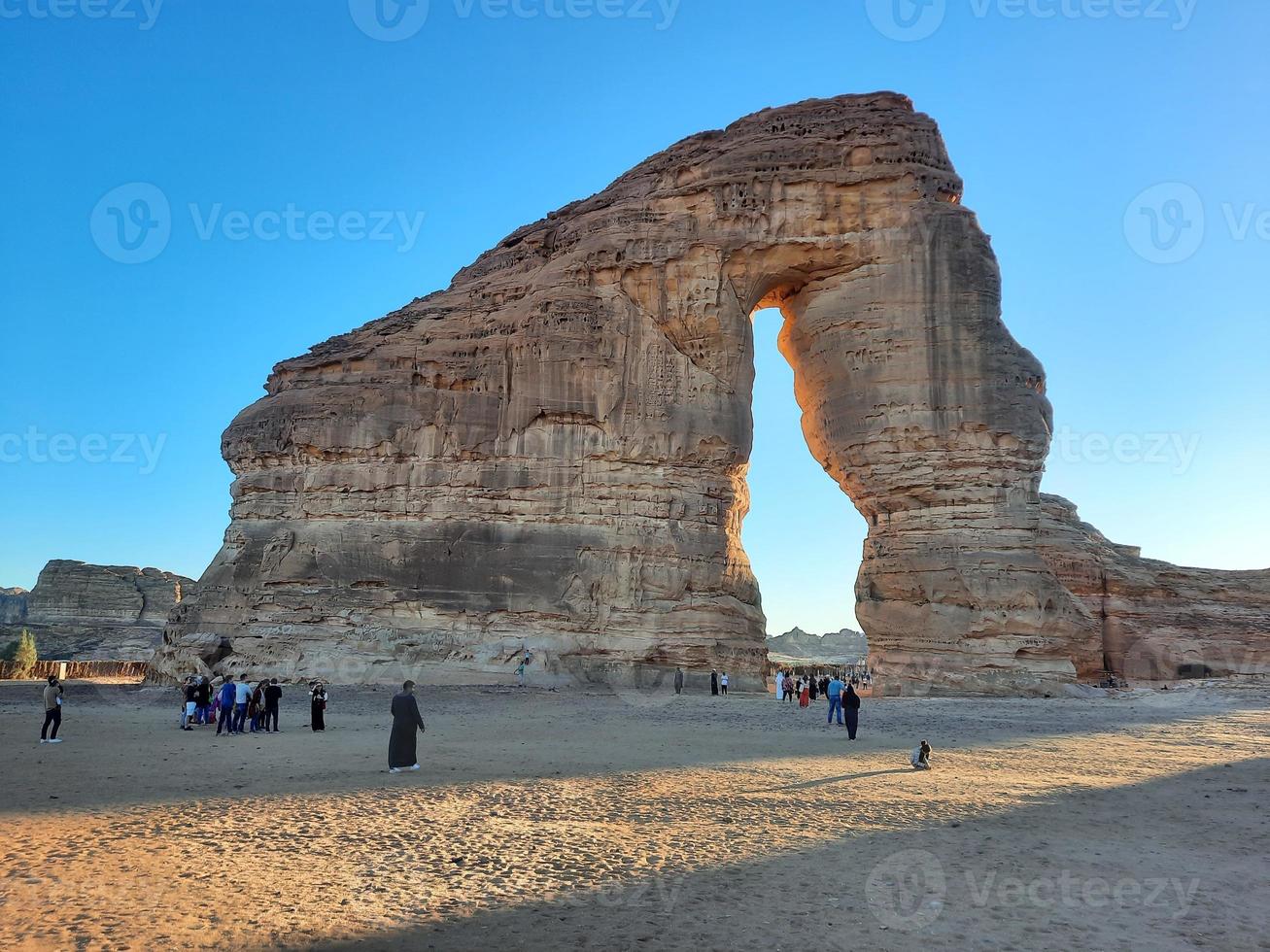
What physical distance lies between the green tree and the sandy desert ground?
4115 centimetres

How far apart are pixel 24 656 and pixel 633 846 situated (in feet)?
196

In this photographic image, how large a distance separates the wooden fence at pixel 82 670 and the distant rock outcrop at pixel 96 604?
12764 mm

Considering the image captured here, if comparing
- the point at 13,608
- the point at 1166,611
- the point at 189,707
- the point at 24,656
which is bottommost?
the point at 24,656

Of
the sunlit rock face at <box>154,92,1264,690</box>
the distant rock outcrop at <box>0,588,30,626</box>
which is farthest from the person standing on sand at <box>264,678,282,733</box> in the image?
the distant rock outcrop at <box>0,588,30,626</box>

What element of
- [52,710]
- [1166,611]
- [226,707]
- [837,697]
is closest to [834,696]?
[837,697]

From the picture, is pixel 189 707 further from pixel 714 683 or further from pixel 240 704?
pixel 714 683

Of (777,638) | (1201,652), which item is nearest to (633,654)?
(1201,652)

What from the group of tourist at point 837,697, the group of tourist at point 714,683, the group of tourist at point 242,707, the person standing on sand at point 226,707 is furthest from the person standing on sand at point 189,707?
the group of tourist at point 714,683

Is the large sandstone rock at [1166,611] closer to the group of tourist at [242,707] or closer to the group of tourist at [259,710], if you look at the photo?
the group of tourist at [259,710]

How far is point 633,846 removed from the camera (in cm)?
731

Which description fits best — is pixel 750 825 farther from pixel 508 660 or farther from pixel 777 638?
pixel 777 638

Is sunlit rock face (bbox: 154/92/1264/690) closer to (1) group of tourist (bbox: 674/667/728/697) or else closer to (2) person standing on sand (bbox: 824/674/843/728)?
(1) group of tourist (bbox: 674/667/728/697)

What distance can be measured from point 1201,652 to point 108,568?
259ft

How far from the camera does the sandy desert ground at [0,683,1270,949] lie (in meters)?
5.31
